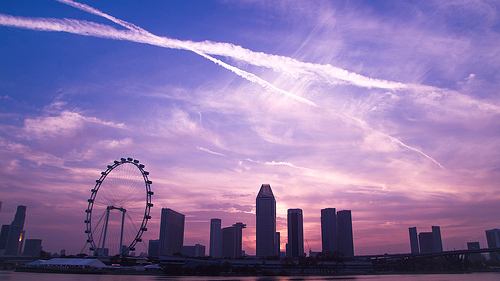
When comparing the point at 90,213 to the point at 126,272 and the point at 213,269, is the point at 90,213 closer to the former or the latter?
the point at 126,272

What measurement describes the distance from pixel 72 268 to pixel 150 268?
29336 mm

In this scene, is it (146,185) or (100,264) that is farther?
(146,185)

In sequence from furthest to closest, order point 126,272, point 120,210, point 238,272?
1. point 238,272
2. point 120,210
3. point 126,272

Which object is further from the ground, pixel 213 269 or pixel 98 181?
pixel 98 181

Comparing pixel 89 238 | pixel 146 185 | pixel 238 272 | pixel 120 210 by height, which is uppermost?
pixel 146 185

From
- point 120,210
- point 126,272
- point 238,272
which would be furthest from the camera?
point 238,272

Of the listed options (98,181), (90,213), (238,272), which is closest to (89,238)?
(90,213)

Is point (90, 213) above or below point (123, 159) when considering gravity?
below

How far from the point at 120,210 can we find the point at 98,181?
54.7ft

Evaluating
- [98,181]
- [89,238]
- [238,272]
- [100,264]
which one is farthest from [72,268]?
[238,272]

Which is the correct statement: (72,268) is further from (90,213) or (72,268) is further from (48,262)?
(90,213)

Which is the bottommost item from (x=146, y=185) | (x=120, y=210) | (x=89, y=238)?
(x=89, y=238)

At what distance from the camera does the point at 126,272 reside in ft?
500

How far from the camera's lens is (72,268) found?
154 m
